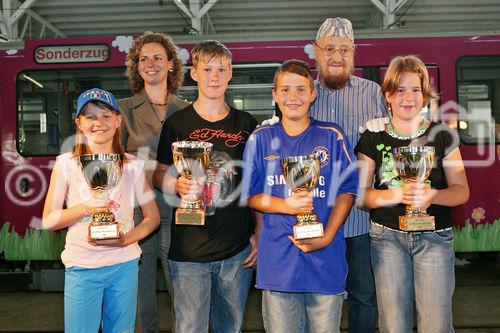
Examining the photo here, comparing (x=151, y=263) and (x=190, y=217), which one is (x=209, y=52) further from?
(x=151, y=263)

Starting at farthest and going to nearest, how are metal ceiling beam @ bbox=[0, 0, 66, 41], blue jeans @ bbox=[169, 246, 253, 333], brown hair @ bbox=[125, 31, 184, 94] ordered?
metal ceiling beam @ bbox=[0, 0, 66, 41], brown hair @ bbox=[125, 31, 184, 94], blue jeans @ bbox=[169, 246, 253, 333]

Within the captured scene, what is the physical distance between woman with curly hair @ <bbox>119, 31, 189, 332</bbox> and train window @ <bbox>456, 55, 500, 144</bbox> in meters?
3.58

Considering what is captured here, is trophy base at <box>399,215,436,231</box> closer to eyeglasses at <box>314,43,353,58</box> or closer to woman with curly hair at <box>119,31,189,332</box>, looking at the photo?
eyeglasses at <box>314,43,353,58</box>

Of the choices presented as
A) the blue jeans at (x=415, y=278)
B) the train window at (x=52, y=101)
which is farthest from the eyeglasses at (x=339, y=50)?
the train window at (x=52, y=101)

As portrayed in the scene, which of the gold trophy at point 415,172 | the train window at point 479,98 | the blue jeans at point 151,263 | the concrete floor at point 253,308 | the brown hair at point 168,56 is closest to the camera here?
the gold trophy at point 415,172

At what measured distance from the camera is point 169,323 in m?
4.45

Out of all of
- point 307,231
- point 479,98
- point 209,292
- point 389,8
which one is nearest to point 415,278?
point 307,231

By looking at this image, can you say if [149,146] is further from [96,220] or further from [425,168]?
[425,168]

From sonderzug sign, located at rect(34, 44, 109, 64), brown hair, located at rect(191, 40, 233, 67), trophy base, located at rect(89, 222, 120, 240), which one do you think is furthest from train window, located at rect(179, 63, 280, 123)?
trophy base, located at rect(89, 222, 120, 240)

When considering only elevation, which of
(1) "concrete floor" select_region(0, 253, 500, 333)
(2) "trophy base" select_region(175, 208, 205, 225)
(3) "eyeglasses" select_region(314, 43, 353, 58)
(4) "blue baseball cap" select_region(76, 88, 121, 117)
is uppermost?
(3) "eyeglasses" select_region(314, 43, 353, 58)

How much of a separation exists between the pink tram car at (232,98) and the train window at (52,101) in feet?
0.04

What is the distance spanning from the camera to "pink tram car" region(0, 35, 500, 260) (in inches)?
215

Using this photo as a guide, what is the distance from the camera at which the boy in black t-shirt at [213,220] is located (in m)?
2.34

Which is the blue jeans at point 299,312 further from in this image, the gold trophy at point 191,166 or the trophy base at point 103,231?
the trophy base at point 103,231
